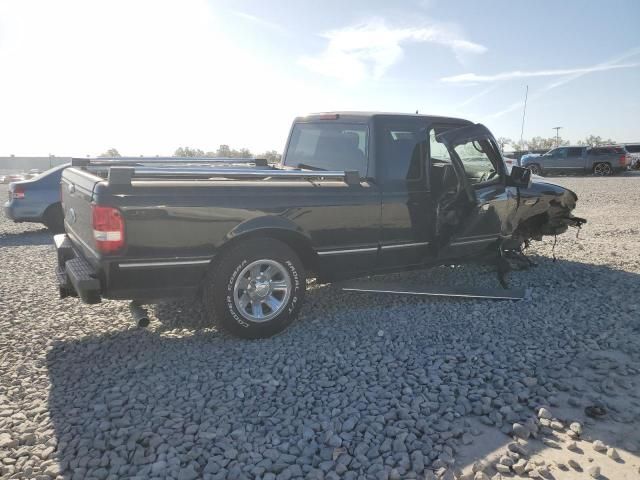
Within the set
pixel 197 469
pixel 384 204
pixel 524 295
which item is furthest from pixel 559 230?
pixel 197 469

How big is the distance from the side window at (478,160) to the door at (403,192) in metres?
0.69

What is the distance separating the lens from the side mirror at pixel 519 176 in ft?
18.8

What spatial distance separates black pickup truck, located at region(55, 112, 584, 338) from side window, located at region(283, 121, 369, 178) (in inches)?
0.6

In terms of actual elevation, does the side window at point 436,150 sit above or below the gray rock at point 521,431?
above

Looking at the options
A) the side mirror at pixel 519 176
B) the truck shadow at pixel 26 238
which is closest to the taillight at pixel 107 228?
the side mirror at pixel 519 176

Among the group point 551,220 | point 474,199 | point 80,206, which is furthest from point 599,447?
point 551,220

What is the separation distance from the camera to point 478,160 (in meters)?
5.87

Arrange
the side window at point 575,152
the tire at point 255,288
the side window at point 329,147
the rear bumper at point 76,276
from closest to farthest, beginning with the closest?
the rear bumper at point 76,276 < the tire at point 255,288 < the side window at point 329,147 < the side window at point 575,152

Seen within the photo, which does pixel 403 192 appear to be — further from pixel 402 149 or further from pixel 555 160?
pixel 555 160

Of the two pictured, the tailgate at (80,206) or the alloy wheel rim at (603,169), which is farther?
the alloy wheel rim at (603,169)

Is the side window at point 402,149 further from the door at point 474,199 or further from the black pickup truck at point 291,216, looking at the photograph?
the door at point 474,199

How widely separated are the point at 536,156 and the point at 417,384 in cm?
3022

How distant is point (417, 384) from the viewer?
3559 mm

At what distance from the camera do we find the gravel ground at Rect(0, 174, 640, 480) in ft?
9.00
